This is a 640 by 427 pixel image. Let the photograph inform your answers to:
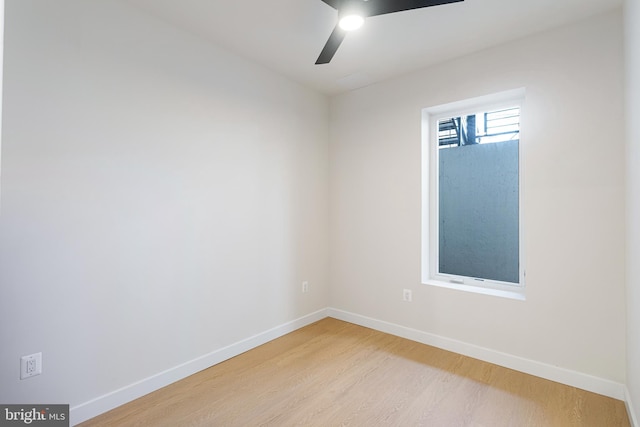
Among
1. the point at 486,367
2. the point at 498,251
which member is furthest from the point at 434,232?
the point at 486,367

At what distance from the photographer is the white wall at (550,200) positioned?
2225 mm

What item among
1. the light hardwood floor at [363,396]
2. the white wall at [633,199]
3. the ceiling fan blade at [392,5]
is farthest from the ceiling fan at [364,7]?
the light hardwood floor at [363,396]

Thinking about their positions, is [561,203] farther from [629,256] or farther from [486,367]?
[486,367]

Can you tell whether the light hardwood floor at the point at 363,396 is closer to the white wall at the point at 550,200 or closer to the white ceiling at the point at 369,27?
the white wall at the point at 550,200

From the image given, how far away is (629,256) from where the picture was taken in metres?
2.00

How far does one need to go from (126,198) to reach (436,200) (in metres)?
2.63

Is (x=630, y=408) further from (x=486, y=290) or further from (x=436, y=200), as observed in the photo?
(x=436, y=200)

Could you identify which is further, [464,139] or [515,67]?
[464,139]

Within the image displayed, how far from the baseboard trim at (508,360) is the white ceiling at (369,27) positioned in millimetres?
2476

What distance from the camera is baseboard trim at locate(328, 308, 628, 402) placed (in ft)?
7.33

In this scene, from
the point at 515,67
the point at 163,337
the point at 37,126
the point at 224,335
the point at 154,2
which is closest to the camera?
the point at 37,126

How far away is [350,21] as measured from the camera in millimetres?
1875

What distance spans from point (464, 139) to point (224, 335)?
277 centimetres

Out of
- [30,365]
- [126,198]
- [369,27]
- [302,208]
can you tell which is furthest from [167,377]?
[369,27]
